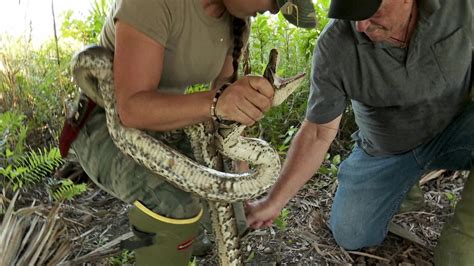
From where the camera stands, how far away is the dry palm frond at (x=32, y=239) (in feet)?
7.09

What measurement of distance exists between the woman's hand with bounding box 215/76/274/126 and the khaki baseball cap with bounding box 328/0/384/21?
57 cm

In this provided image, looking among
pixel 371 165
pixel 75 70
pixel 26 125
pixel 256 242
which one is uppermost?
pixel 75 70

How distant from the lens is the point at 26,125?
3158 millimetres

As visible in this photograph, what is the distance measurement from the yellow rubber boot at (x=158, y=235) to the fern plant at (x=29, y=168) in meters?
0.90

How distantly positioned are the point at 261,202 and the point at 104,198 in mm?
1051

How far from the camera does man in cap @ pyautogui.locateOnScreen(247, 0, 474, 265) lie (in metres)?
2.20

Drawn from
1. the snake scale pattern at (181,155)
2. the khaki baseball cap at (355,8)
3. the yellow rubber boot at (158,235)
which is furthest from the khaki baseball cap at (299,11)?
the yellow rubber boot at (158,235)

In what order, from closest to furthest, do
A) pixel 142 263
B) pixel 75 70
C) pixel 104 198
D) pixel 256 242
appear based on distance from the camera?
pixel 75 70
pixel 142 263
pixel 256 242
pixel 104 198

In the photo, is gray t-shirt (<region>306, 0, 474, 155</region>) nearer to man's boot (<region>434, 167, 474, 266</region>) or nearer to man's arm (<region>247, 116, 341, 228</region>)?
man's arm (<region>247, 116, 341, 228</region>)

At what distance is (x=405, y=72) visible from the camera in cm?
227

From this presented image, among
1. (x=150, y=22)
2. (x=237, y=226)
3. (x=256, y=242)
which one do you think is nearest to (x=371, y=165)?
(x=256, y=242)

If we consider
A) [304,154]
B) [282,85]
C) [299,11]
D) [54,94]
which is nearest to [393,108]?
[304,154]

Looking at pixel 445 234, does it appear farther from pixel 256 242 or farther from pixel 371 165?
pixel 256 242

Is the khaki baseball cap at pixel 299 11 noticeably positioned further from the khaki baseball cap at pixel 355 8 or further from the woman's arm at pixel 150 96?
the woman's arm at pixel 150 96
